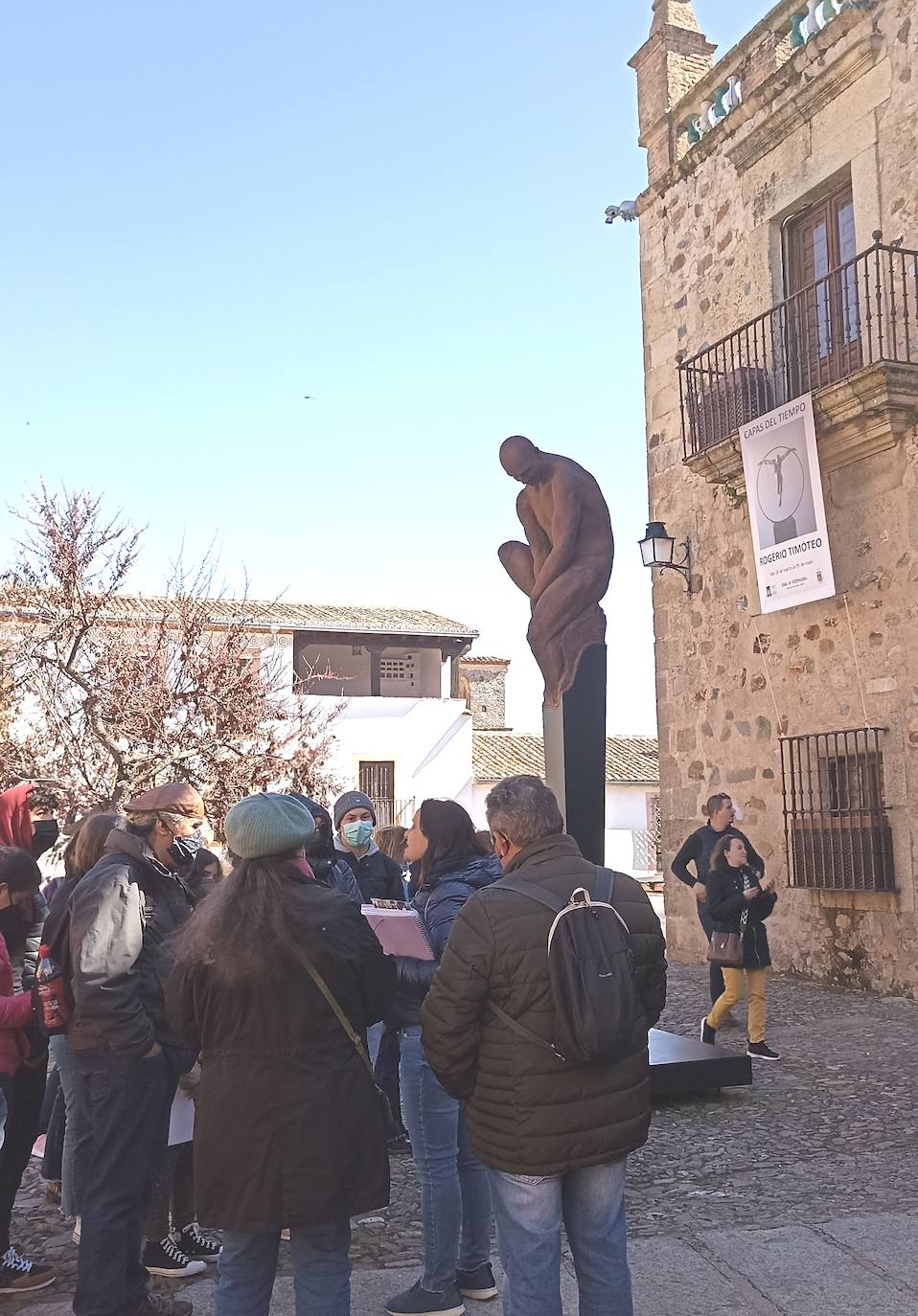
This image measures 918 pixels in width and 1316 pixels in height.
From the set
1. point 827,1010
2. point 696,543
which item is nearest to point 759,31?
point 696,543

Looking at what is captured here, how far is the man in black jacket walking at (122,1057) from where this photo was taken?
3.07 metres

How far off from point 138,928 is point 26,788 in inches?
72.7

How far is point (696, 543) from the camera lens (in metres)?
12.0

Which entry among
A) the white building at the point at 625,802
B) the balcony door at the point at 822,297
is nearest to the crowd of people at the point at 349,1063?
the balcony door at the point at 822,297

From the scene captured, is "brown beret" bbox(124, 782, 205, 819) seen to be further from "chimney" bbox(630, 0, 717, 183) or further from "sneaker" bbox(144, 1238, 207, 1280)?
"chimney" bbox(630, 0, 717, 183)

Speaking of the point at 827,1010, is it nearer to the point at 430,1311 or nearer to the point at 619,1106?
the point at 430,1311

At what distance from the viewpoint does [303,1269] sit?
2.58m

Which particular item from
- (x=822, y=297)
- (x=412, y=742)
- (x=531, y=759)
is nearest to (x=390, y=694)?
(x=412, y=742)

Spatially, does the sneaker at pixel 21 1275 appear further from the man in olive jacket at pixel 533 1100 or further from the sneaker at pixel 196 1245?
the man in olive jacket at pixel 533 1100

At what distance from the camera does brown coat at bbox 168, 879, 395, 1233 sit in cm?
249

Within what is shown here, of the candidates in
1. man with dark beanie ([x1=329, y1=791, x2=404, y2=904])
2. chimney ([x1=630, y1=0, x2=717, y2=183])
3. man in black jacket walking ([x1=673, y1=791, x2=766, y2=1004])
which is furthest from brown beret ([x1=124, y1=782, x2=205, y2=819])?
chimney ([x1=630, y1=0, x2=717, y2=183])

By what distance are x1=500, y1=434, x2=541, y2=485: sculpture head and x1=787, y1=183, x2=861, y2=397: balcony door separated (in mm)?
4381

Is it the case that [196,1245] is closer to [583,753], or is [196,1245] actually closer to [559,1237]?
[559,1237]

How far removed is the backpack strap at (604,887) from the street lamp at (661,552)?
9326 mm
